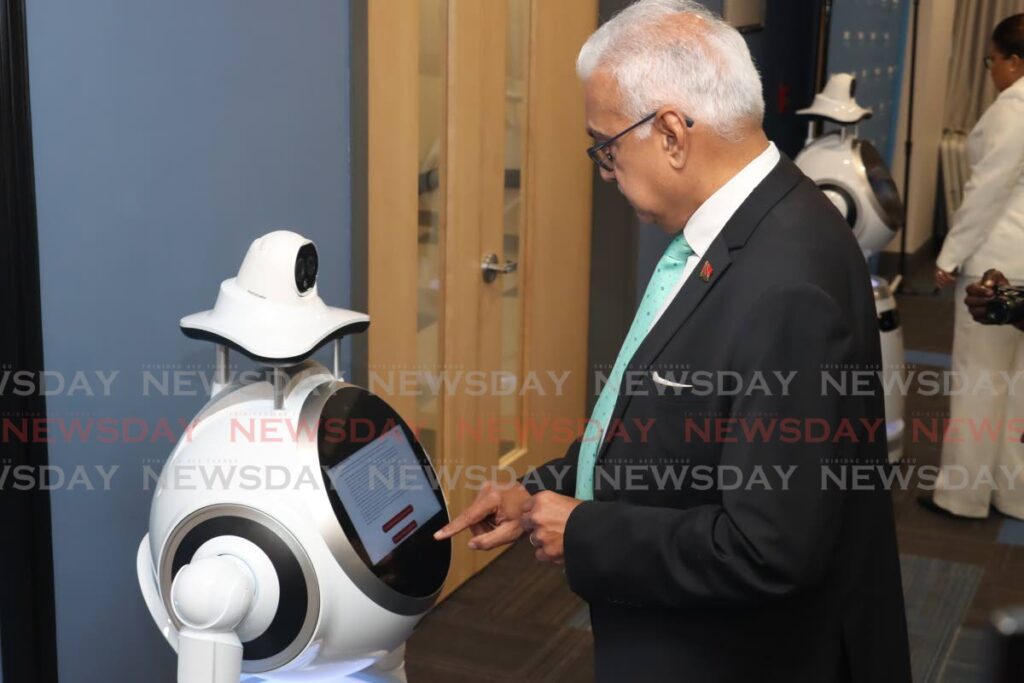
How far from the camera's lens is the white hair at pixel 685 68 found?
143 centimetres

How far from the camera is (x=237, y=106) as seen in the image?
2.19 meters

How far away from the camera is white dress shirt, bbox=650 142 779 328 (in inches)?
58.3

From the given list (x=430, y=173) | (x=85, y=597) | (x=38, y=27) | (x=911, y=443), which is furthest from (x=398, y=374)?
(x=911, y=443)

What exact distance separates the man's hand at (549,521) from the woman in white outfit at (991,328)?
2.86m

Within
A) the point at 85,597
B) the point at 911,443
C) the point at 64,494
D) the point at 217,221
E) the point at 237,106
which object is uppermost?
the point at 237,106

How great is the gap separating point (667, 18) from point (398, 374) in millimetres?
1580

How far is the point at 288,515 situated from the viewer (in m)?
1.45

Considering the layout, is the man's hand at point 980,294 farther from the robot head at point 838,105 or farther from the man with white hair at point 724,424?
the man with white hair at point 724,424

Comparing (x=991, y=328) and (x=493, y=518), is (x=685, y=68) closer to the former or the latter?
(x=493, y=518)

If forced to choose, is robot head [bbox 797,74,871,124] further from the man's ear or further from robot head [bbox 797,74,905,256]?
the man's ear

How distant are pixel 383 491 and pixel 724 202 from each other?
0.58 metres

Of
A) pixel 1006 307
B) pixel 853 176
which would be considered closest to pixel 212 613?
pixel 1006 307

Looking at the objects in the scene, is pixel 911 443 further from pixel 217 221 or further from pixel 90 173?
pixel 90 173

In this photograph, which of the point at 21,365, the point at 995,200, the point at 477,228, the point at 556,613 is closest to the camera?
the point at 21,365
